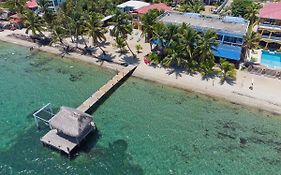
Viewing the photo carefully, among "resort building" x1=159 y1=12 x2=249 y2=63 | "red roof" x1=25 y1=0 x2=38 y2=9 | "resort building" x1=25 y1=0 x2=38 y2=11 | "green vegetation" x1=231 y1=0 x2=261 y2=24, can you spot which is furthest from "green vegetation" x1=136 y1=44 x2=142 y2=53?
"red roof" x1=25 y1=0 x2=38 y2=9

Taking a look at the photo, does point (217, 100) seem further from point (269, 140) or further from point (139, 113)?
point (139, 113)

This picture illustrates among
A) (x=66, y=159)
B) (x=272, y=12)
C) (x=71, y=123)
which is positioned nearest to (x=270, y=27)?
(x=272, y=12)

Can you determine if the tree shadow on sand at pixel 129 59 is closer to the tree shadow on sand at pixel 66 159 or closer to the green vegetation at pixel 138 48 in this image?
the green vegetation at pixel 138 48

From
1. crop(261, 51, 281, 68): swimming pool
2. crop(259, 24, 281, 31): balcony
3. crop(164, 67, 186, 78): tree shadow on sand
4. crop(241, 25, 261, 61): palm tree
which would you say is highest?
crop(259, 24, 281, 31): balcony

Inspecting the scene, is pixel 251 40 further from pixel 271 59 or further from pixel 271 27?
pixel 271 27

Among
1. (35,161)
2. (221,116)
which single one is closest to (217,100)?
(221,116)

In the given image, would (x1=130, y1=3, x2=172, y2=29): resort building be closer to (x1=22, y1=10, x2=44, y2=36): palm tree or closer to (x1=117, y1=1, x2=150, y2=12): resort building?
(x1=117, y1=1, x2=150, y2=12): resort building

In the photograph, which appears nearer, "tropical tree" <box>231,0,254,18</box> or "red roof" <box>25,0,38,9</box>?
"tropical tree" <box>231,0,254,18</box>

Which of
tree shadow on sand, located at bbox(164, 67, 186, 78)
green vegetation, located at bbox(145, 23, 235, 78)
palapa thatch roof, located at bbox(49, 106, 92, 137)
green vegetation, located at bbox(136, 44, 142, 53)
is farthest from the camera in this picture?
green vegetation, located at bbox(136, 44, 142, 53)
